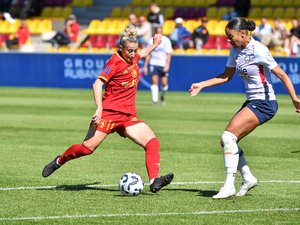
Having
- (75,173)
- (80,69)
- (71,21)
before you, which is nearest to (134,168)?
(75,173)

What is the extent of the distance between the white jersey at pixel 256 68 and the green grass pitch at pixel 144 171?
49.8 inches

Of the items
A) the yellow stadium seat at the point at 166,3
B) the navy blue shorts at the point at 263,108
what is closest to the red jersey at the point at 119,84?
the navy blue shorts at the point at 263,108

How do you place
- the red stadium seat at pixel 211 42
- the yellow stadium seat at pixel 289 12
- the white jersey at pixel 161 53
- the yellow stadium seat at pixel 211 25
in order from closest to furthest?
the white jersey at pixel 161 53 → the red stadium seat at pixel 211 42 → the yellow stadium seat at pixel 211 25 → the yellow stadium seat at pixel 289 12

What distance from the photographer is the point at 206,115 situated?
927 inches

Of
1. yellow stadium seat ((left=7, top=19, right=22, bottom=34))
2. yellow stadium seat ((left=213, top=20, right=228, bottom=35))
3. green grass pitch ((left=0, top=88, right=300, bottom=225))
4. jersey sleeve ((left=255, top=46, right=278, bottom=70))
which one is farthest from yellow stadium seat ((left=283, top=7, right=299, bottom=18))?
jersey sleeve ((left=255, top=46, right=278, bottom=70))

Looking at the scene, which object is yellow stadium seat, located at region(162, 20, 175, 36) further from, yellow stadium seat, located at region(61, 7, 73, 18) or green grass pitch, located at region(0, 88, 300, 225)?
green grass pitch, located at region(0, 88, 300, 225)

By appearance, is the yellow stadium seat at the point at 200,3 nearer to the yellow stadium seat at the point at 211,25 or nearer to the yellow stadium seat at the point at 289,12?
the yellow stadium seat at the point at 211,25

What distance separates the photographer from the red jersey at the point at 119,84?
443 inches

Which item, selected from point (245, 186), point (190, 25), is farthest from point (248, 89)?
point (190, 25)

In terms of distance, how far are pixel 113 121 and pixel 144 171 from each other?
7.49 feet

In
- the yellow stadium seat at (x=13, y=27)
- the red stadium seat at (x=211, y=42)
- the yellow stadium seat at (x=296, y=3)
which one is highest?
the yellow stadium seat at (x=296, y=3)

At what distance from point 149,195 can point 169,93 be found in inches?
856

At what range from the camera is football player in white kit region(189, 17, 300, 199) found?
10.6 m

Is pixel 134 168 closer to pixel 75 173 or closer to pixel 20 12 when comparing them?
pixel 75 173
